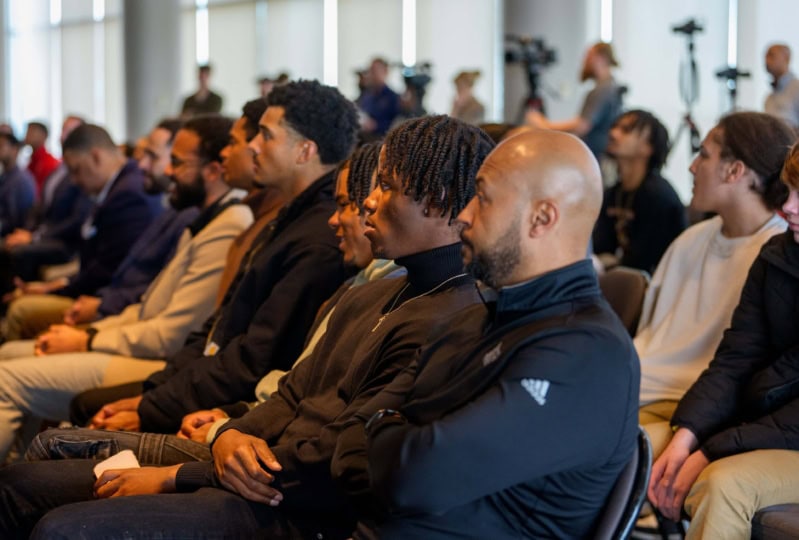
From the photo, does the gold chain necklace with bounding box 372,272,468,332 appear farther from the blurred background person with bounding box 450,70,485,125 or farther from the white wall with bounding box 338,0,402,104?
the white wall with bounding box 338,0,402,104

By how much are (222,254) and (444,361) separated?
1.80 m

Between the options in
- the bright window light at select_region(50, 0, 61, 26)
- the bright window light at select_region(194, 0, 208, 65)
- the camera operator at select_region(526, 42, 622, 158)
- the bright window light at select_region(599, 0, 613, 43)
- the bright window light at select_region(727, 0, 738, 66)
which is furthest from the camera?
the bright window light at select_region(50, 0, 61, 26)

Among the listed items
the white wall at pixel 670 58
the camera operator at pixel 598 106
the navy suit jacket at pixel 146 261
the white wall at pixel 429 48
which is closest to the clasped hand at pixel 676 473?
the navy suit jacket at pixel 146 261

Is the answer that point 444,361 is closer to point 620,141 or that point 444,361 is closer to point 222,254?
point 222,254

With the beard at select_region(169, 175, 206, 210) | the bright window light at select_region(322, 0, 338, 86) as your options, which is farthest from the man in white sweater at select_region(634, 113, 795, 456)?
the bright window light at select_region(322, 0, 338, 86)

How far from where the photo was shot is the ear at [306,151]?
292 centimetres

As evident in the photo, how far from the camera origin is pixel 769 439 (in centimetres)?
219

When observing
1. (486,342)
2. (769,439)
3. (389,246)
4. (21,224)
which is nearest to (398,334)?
(389,246)

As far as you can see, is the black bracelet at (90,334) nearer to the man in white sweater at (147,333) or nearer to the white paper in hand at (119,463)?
the man in white sweater at (147,333)

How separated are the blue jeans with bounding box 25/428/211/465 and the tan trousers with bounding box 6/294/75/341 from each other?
2.11 m

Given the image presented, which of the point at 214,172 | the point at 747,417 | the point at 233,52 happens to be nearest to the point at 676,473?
the point at 747,417

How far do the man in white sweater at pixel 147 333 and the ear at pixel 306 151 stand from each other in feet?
1.68

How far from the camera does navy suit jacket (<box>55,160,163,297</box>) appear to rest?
14.8ft

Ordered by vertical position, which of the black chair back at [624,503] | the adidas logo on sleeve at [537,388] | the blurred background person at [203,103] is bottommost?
the black chair back at [624,503]
